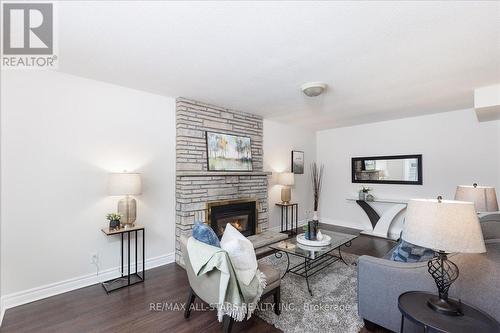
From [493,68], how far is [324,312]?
10.4 feet

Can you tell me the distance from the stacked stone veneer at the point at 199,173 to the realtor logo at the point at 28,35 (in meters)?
1.67

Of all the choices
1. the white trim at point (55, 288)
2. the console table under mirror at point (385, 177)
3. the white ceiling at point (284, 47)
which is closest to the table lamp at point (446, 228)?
the white ceiling at point (284, 47)

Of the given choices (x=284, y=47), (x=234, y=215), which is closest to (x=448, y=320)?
(x=284, y=47)

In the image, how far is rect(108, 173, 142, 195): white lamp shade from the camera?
9.10 ft

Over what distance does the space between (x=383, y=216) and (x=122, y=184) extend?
4.93m

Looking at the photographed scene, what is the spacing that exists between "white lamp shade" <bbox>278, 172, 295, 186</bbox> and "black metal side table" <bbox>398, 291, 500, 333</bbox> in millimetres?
3472

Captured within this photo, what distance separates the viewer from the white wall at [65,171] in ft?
8.09

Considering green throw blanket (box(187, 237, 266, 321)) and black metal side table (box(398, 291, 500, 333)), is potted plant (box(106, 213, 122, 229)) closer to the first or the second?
green throw blanket (box(187, 237, 266, 321))

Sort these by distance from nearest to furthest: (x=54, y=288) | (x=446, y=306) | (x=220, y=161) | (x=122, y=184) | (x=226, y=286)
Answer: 1. (x=446, y=306)
2. (x=226, y=286)
3. (x=54, y=288)
4. (x=122, y=184)
5. (x=220, y=161)

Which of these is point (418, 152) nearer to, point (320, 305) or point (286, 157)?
point (286, 157)

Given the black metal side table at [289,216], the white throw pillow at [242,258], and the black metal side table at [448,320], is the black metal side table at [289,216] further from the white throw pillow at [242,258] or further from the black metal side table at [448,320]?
the black metal side table at [448,320]

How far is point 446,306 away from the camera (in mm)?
1510

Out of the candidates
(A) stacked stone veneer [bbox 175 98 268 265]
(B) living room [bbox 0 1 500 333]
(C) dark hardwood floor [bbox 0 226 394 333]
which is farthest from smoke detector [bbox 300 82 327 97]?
(C) dark hardwood floor [bbox 0 226 394 333]

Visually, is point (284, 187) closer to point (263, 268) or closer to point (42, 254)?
point (263, 268)
